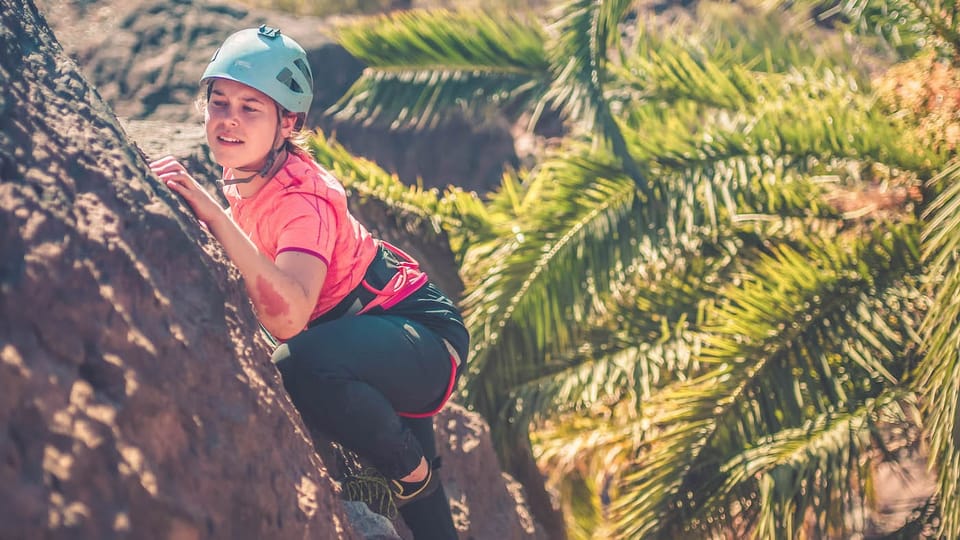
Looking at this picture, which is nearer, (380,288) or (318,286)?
(318,286)

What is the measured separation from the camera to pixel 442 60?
705cm

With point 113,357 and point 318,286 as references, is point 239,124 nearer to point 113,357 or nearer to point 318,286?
point 318,286

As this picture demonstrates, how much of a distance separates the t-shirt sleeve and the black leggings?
18cm

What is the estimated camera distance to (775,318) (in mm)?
4871

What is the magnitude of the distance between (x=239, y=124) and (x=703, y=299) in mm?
3386

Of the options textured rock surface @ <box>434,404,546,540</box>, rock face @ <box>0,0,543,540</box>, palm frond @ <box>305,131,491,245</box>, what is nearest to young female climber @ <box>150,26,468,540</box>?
rock face @ <box>0,0,543,540</box>

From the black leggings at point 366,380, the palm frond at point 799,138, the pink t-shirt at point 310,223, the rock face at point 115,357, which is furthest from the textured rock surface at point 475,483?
the palm frond at point 799,138

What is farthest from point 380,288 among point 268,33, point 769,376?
point 769,376

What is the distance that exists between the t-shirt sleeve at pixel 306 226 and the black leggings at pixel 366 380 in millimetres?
184

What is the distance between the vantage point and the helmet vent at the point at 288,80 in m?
2.64

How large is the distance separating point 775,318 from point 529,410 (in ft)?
4.11

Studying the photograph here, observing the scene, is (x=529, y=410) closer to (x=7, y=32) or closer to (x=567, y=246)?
(x=567, y=246)

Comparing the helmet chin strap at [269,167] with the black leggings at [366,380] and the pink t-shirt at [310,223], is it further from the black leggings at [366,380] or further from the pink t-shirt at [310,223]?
the black leggings at [366,380]

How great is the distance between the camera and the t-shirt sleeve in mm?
2430
